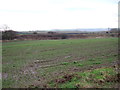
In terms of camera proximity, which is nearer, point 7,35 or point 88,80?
point 88,80

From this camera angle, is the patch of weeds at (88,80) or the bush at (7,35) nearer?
the patch of weeds at (88,80)

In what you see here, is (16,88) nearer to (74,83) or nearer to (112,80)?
(74,83)

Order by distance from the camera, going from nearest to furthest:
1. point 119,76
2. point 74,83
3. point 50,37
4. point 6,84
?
point 74,83, point 119,76, point 6,84, point 50,37

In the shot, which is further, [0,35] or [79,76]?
[0,35]

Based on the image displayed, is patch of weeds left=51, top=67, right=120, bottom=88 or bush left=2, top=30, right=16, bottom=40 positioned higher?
bush left=2, top=30, right=16, bottom=40

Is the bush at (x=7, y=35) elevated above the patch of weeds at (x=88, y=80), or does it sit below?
above

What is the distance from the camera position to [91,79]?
28.1ft

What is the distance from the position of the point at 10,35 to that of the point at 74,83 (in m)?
54.6

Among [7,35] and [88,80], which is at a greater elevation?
[7,35]

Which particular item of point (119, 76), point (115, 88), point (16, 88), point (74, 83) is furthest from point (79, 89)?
point (16, 88)

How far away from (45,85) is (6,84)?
9.19ft

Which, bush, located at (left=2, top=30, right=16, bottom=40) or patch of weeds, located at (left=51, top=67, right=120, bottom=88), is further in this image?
bush, located at (left=2, top=30, right=16, bottom=40)

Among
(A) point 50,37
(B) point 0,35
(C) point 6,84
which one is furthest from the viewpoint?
(A) point 50,37

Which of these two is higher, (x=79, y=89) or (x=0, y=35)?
(x=0, y=35)
